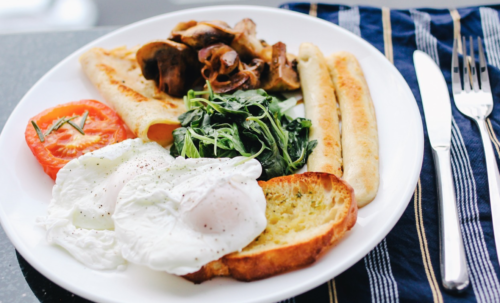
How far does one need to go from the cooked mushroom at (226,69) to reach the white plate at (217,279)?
79 centimetres

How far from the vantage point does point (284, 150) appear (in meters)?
3.33

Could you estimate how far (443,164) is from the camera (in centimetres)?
325

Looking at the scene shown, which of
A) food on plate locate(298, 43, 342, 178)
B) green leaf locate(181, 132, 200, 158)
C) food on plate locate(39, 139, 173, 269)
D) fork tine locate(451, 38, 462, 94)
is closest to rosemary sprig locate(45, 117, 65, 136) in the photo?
food on plate locate(39, 139, 173, 269)

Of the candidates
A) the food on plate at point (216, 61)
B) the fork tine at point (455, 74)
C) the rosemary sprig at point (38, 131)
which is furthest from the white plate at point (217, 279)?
the fork tine at point (455, 74)

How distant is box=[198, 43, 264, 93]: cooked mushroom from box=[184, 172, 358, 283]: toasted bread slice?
1.15 metres

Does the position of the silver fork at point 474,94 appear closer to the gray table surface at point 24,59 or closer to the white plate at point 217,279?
the white plate at point 217,279

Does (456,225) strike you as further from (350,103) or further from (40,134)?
(40,134)

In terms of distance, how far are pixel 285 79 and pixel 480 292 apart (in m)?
2.21

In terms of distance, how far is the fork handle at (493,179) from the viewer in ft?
9.65

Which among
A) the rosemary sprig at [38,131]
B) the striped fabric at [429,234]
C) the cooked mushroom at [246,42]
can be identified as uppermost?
the cooked mushroom at [246,42]

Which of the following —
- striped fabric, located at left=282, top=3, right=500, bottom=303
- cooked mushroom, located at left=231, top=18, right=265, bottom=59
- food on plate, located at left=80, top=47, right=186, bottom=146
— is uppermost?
cooked mushroom, located at left=231, top=18, right=265, bottom=59

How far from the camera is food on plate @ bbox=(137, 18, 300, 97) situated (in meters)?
3.82

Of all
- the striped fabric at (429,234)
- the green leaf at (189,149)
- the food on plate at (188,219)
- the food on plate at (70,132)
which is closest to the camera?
the food on plate at (188,219)

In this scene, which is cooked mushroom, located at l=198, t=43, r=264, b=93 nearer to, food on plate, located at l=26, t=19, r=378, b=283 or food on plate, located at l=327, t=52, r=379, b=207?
food on plate, located at l=26, t=19, r=378, b=283
